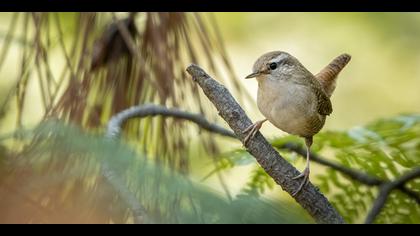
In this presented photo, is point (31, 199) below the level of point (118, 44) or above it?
below

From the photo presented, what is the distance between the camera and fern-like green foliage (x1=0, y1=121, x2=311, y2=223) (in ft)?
3.21

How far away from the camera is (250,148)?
1145mm

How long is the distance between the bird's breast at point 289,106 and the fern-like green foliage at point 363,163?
77mm

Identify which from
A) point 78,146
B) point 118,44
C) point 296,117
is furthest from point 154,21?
point 78,146

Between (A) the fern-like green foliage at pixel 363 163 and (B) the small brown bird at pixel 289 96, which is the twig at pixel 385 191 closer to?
(A) the fern-like green foliage at pixel 363 163

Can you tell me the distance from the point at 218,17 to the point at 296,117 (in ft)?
7.39

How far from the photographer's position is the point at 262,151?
1136mm

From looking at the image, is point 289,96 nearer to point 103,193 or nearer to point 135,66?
point 135,66

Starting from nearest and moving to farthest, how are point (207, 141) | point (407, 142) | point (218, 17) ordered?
point (407, 142), point (207, 141), point (218, 17)

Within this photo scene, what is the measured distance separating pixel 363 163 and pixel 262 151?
0.69m

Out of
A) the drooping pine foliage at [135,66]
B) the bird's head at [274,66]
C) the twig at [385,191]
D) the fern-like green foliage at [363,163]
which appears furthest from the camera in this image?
the drooping pine foliage at [135,66]

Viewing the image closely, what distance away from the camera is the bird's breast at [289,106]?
1.67m

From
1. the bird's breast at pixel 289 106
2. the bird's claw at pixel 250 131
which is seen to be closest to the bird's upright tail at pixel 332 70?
the bird's breast at pixel 289 106
